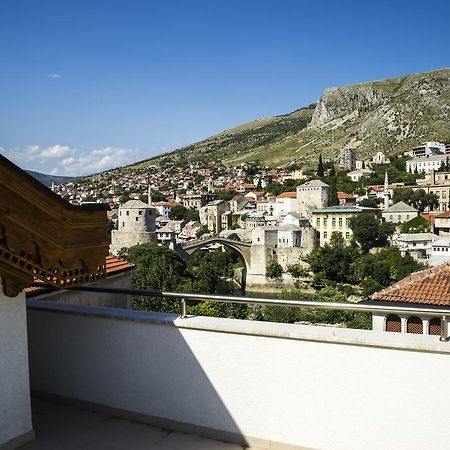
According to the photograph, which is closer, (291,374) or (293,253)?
(291,374)

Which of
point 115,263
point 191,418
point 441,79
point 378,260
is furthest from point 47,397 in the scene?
point 441,79

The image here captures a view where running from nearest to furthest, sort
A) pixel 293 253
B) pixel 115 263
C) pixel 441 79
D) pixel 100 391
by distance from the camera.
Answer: pixel 100 391
pixel 115 263
pixel 293 253
pixel 441 79

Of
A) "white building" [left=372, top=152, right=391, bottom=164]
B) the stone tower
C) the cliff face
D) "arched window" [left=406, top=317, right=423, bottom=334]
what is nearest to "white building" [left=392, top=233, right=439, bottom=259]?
the stone tower

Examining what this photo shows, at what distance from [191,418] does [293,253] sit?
147 feet

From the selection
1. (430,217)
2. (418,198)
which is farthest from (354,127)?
(430,217)

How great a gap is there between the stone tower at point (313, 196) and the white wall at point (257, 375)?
5741 centimetres

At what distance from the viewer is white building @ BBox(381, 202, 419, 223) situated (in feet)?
184

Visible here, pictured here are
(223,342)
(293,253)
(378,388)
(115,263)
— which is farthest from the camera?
(293,253)

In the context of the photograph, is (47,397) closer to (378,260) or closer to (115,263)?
(115,263)

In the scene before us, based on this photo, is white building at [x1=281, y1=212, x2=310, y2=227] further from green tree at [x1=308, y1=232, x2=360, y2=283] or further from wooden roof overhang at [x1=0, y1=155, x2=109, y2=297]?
wooden roof overhang at [x1=0, y1=155, x2=109, y2=297]

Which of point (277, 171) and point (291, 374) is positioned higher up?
point (277, 171)

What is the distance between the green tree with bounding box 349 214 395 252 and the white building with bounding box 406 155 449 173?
101 feet

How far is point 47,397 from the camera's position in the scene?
311cm

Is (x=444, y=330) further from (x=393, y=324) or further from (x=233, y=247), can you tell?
(x=233, y=247)
